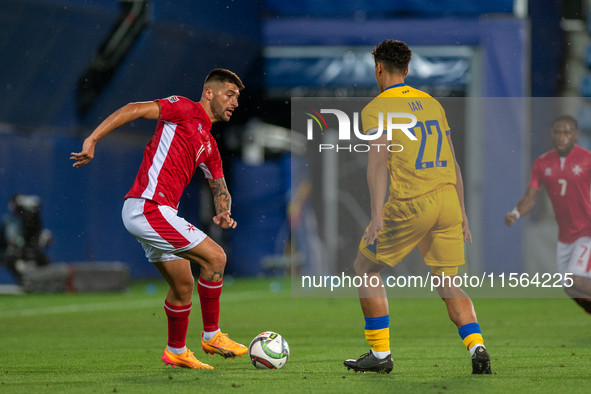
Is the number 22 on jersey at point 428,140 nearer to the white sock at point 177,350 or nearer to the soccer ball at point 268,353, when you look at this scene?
the soccer ball at point 268,353

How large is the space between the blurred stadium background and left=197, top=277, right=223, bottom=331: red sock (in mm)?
10326

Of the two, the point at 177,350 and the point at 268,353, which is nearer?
the point at 268,353

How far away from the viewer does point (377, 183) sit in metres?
4.71

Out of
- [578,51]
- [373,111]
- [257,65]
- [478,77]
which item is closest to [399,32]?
[478,77]

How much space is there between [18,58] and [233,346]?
1052 centimetres

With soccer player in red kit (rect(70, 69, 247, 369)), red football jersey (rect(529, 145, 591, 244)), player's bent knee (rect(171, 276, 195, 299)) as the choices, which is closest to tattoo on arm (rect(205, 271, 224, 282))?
soccer player in red kit (rect(70, 69, 247, 369))

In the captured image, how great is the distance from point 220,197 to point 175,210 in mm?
491

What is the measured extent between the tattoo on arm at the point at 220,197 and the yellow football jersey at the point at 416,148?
4.19 ft

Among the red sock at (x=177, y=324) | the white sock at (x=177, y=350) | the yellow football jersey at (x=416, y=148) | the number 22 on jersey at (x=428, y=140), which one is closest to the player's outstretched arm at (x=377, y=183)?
the yellow football jersey at (x=416, y=148)

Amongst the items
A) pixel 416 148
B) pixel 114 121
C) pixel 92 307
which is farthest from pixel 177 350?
pixel 92 307

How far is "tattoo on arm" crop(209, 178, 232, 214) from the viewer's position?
5.52 metres

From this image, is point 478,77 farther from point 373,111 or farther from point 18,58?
point 373,111

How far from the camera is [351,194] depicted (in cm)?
1738

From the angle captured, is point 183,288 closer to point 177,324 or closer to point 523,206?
point 177,324
